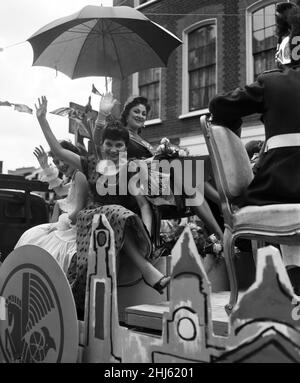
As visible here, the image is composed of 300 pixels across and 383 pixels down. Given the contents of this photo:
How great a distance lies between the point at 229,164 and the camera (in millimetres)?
1877

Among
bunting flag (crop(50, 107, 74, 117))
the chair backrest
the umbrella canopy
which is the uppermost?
the umbrella canopy

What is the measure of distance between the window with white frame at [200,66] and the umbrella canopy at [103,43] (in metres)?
5.25

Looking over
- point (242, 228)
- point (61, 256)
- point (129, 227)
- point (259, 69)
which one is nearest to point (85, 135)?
point (61, 256)

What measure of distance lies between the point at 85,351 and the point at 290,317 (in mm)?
845

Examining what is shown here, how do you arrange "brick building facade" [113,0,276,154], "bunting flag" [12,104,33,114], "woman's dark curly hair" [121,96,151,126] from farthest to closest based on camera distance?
1. "brick building facade" [113,0,276,154]
2. "bunting flag" [12,104,33,114]
3. "woman's dark curly hair" [121,96,151,126]

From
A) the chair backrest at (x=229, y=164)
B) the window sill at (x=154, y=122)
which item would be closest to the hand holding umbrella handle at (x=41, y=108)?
the chair backrest at (x=229, y=164)

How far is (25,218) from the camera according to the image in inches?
168

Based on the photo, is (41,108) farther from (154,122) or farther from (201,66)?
(154,122)

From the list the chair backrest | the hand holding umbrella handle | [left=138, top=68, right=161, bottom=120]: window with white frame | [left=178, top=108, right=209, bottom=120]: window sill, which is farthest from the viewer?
[left=138, top=68, right=161, bottom=120]: window with white frame

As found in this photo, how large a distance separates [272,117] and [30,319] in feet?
4.07

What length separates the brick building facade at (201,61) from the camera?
833cm

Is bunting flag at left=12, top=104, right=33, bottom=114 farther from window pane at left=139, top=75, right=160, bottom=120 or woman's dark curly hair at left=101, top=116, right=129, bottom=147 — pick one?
window pane at left=139, top=75, right=160, bottom=120

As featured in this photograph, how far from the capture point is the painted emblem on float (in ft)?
5.76

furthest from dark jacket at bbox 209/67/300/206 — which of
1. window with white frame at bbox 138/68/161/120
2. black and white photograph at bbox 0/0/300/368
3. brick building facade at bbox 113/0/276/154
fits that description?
window with white frame at bbox 138/68/161/120
